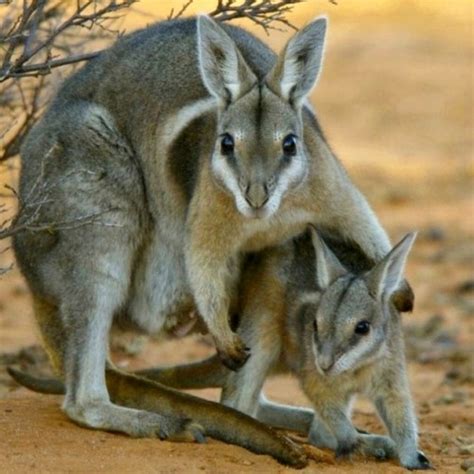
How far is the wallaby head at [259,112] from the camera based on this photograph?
6496mm

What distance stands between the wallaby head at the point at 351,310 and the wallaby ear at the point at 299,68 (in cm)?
66

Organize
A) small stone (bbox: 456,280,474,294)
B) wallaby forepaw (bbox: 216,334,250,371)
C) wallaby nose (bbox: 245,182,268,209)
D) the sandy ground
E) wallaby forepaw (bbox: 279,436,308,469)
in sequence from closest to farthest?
wallaby nose (bbox: 245,182,268,209)
wallaby forepaw (bbox: 279,436,308,469)
the sandy ground
wallaby forepaw (bbox: 216,334,250,371)
small stone (bbox: 456,280,474,294)

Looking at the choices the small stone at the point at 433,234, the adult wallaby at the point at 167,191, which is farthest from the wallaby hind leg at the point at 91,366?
the small stone at the point at 433,234

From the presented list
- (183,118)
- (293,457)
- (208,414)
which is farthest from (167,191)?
(293,457)

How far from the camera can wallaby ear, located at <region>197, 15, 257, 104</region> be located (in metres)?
6.82

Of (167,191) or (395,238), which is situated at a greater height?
(167,191)

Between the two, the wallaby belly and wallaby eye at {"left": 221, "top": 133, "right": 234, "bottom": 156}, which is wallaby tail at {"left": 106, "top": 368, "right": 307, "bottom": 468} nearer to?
the wallaby belly

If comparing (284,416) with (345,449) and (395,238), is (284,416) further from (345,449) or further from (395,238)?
(395,238)

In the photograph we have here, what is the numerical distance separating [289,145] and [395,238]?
7048mm

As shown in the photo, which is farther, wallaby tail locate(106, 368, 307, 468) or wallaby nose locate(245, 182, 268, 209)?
wallaby tail locate(106, 368, 307, 468)

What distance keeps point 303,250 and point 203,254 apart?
0.54 m

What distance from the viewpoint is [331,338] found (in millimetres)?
6609

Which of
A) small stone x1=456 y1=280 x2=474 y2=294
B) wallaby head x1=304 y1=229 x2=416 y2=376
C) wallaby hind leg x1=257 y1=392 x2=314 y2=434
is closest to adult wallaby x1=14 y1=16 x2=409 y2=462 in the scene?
wallaby head x1=304 y1=229 x2=416 y2=376

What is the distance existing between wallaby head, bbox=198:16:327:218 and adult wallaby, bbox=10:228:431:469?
1.75 feet
